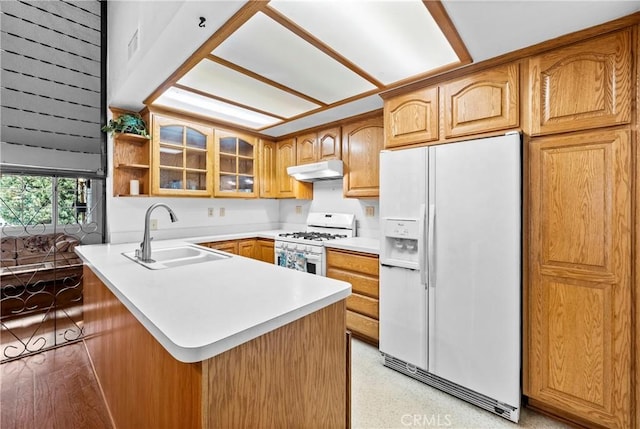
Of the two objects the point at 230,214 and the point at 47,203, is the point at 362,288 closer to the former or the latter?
the point at 230,214

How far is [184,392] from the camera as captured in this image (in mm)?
813

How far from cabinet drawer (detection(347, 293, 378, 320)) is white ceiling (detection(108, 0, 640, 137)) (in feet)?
5.69

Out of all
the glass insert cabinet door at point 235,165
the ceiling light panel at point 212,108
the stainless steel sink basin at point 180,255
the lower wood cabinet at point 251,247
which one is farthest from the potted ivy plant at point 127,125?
the lower wood cabinet at point 251,247

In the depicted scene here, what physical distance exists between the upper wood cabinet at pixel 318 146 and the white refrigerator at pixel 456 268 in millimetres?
1141

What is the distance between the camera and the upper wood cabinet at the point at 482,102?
1.78m

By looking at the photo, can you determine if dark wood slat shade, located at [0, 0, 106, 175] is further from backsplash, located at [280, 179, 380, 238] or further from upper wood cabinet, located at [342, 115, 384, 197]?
upper wood cabinet, located at [342, 115, 384, 197]

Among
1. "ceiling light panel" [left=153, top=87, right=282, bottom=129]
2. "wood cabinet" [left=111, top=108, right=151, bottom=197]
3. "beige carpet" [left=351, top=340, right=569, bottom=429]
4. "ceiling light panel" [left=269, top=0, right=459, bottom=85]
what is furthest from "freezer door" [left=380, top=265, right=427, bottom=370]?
"wood cabinet" [left=111, top=108, right=151, bottom=197]

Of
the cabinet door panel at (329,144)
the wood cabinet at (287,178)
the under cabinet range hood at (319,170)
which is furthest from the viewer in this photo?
the wood cabinet at (287,178)

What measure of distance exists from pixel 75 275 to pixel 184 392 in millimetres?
2729

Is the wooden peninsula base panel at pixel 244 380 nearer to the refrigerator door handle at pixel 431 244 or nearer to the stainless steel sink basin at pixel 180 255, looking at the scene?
the stainless steel sink basin at pixel 180 255

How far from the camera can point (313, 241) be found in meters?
2.92

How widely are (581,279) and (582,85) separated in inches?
41.0

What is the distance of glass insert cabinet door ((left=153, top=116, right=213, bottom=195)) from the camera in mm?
2836

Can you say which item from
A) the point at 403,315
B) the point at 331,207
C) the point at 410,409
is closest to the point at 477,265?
the point at 403,315
